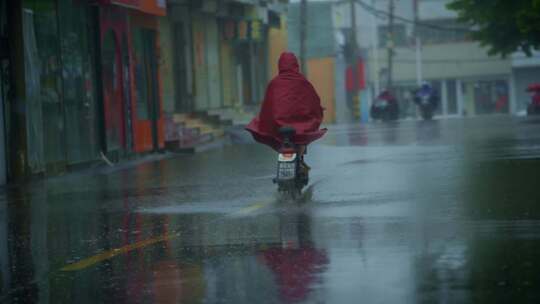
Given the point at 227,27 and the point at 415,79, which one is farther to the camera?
the point at 415,79

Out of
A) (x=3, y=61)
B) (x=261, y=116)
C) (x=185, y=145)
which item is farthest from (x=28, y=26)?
(x=185, y=145)

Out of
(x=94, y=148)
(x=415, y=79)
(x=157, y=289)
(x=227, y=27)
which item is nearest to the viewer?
(x=157, y=289)

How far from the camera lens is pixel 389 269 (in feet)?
28.6

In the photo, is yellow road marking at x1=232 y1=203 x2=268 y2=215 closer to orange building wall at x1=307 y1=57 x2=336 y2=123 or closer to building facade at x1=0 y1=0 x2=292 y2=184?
building facade at x1=0 y1=0 x2=292 y2=184

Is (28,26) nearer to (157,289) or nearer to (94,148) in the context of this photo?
(94,148)

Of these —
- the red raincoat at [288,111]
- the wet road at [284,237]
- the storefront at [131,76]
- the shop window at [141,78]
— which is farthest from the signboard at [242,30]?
the red raincoat at [288,111]

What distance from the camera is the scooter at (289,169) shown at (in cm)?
1466

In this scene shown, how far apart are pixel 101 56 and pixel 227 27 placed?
56.8 feet

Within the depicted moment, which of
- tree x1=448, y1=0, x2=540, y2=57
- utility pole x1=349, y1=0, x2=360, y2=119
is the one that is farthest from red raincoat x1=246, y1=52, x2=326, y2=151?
utility pole x1=349, y1=0, x2=360, y2=119

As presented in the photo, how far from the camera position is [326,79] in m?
78.9

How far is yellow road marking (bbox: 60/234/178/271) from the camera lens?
991 centimetres

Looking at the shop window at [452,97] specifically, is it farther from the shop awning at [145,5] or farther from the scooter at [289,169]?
the scooter at [289,169]

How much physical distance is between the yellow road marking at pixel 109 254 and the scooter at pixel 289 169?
3204mm

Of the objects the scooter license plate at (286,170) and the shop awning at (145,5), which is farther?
A: the shop awning at (145,5)
